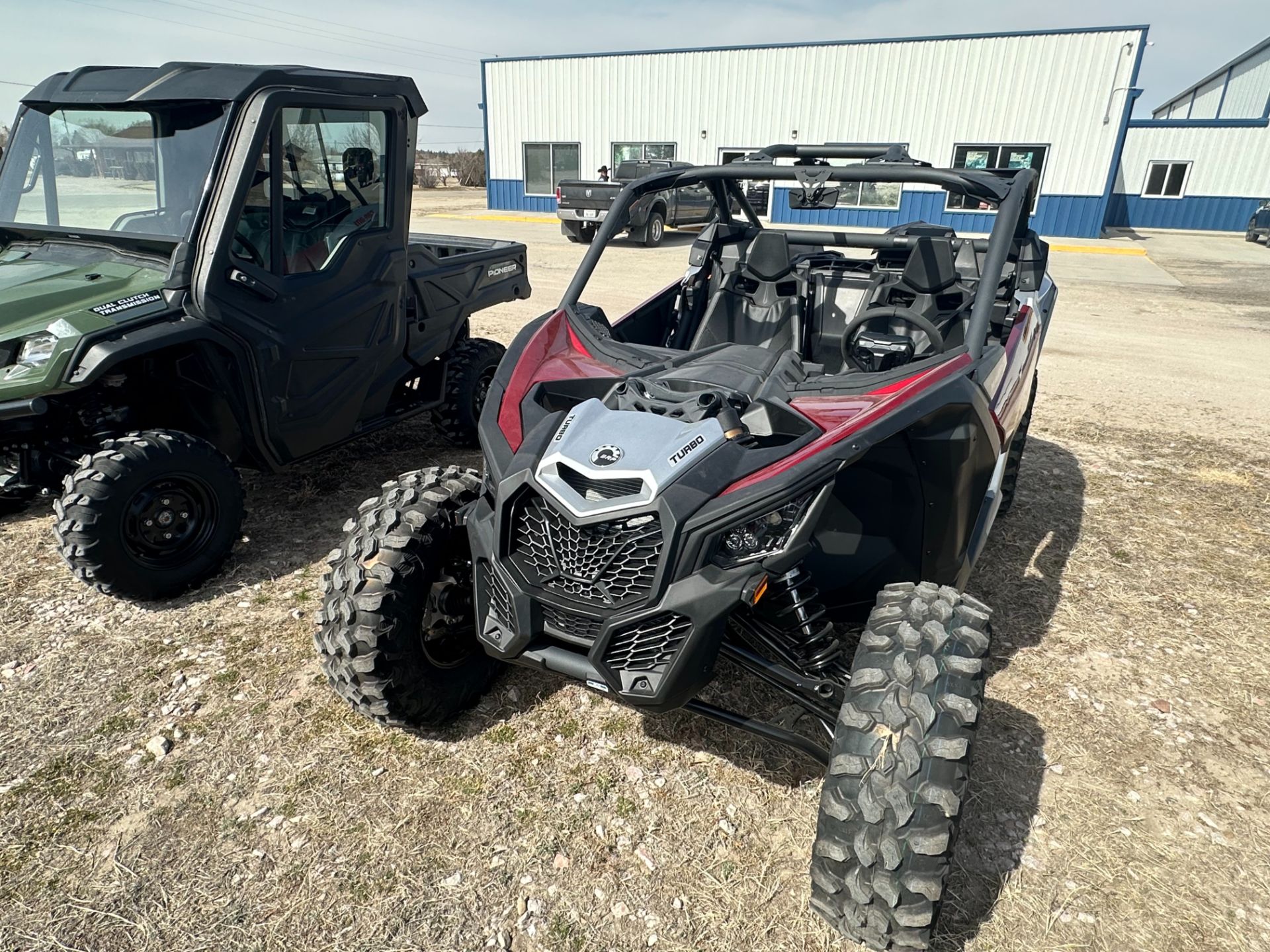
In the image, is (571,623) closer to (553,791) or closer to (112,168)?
(553,791)

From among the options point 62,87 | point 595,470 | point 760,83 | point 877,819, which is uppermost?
point 760,83

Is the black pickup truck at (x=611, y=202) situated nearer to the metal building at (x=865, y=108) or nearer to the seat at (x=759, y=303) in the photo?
the metal building at (x=865, y=108)

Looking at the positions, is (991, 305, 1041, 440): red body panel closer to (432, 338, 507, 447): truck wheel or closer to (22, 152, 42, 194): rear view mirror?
(432, 338, 507, 447): truck wheel

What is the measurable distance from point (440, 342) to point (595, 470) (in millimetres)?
3234

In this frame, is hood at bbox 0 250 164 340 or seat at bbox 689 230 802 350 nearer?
hood at bbox 0 250 164 340

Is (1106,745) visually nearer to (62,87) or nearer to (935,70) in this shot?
(62,87)

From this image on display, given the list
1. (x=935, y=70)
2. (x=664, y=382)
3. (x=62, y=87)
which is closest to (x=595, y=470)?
(x=664, y=382)

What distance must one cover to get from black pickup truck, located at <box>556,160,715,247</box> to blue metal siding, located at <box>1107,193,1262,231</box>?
1766 centimetres

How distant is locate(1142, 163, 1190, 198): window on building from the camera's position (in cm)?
2683

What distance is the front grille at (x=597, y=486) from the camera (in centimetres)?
216

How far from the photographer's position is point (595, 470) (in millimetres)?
2193

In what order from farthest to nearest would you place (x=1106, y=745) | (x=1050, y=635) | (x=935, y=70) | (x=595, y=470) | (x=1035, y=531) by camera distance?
1. (x=935, y=70)
2. (x=1035, y=531)
3. (x=1050, y=635)
4. (x=1106, y=745)
5. (x=595, y=470)

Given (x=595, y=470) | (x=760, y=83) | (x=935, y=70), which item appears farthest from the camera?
(x=760, y=83)

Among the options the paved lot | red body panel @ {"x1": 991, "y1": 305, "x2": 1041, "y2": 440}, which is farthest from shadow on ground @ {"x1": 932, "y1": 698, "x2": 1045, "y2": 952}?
red body panel @ {"x1": 991, "y1": 305, "x2": 1041, "y2": 440}
